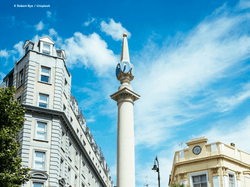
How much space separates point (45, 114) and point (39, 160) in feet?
18.2

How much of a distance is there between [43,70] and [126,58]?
437 inches

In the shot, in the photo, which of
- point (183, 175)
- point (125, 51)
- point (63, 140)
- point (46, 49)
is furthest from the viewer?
point (46, 49)

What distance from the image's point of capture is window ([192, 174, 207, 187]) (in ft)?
118

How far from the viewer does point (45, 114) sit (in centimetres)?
4462

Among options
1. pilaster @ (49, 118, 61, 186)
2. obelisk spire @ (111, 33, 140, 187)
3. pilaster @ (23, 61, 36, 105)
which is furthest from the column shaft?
pilaster @ (23, 61, 36, 105)

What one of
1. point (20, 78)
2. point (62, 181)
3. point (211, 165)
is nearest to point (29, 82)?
point (20, 78)

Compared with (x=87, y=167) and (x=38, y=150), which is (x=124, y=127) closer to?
(x=38, y=150)

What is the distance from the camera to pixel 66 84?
5081 centimetres

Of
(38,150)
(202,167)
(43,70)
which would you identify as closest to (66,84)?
(43,70)

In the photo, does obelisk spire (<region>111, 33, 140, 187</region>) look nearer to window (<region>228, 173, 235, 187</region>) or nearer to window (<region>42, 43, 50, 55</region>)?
window (<region>228, 173, 235, 187</region>)

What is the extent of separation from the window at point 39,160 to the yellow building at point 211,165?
14792mm

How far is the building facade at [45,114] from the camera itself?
138 feet

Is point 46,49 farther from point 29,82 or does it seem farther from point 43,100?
point 43,100

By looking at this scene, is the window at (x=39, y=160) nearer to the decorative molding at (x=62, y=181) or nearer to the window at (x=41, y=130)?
the window at (x=41, y=130)
